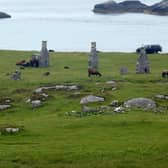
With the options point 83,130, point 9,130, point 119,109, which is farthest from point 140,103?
point 9,130

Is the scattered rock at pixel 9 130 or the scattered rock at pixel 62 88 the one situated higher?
the scattered rock at pixel 62 88

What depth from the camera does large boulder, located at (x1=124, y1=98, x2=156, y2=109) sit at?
Answer: 42.9 metres

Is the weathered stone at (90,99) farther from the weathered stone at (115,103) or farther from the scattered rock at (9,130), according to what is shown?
the scattered rock at (9,130)

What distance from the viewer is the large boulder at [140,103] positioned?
141 feet

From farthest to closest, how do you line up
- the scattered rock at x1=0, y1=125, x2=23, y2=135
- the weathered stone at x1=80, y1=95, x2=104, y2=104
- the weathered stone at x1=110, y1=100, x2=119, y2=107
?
the weathered stone at x1=80, y1=95, x2=104, y2=104
the weathered stone at x1=110, y1=100, x2=119, y2=107
the scattered rock at x1=0, y1=125, x2=23, y2=135

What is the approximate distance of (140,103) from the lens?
142 feet

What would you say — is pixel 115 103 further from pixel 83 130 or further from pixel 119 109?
pixel 83 130

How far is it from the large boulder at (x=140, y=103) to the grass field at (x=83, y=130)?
1.56m

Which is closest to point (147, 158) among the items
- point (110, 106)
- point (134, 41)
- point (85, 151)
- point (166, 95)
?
point (85, 151)

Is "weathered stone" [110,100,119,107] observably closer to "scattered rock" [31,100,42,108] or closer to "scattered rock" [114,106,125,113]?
"scattered rock" [114,106,125,113]

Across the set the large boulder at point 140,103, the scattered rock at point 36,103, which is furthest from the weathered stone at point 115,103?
the scattered rock at point 36,103

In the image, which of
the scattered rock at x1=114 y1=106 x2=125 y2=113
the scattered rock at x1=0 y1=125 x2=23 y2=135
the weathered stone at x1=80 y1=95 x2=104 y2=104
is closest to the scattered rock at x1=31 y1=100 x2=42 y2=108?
the weathered stone at x1=80 y1=95 x2=104 y2=104

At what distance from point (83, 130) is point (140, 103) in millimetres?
8762

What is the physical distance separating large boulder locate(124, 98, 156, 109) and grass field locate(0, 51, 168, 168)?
1565 millimetres
